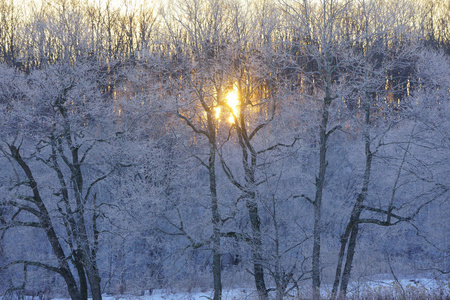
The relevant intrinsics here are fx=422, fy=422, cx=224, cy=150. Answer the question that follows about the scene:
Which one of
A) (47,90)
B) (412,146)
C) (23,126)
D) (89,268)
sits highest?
(47,90)

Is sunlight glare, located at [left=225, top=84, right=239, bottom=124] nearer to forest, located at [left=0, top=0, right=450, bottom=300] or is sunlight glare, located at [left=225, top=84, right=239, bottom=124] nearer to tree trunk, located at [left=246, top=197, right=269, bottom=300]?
forest, located at [left=0, top=0, right=450, bottom=300]

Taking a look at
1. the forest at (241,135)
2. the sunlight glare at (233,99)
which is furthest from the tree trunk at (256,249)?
the sunlight glare at (233,99)

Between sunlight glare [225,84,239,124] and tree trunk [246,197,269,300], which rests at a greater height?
sunlight glare [225,84,239,124]

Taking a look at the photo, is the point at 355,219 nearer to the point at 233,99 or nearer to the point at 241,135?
the point at 241,135

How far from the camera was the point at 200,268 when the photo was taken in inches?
816

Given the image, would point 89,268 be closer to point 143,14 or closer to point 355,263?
point 355,263

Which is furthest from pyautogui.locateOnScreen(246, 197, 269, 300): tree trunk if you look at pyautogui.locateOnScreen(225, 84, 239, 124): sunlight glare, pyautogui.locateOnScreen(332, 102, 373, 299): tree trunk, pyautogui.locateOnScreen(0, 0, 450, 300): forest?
pyautogui.locateOnScreen(225, 84, 239, 124): sunlight glare

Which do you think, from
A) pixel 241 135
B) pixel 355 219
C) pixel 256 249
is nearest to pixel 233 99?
pixel 241 135

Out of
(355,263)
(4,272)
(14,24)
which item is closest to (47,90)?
(4,272)

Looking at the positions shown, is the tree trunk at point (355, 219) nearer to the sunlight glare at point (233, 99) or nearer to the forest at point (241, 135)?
the forest at point (241, 135)

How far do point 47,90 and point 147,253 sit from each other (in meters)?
10.3

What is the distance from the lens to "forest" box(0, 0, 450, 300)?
1189 centimetres

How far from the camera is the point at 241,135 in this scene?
583 inches

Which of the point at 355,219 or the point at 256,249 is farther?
the point at 355,219
